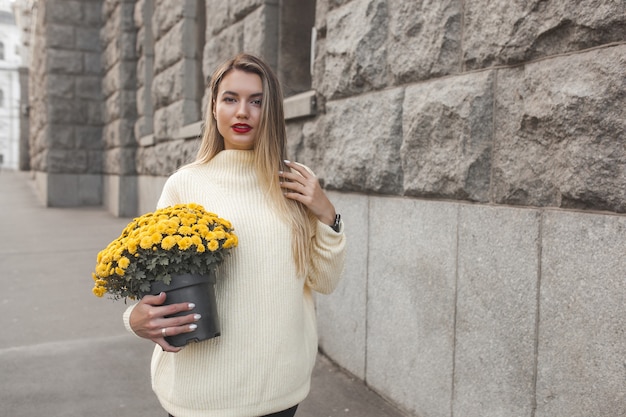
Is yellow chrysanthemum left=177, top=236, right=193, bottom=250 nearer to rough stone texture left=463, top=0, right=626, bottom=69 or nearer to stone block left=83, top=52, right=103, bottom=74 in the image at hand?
rough stone texture left=463, top=0, right=626, bottom=69

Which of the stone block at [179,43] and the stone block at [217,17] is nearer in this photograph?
the stone block at [217,17]

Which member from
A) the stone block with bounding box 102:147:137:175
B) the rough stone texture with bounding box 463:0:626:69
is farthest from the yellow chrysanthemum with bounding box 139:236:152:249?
the stone block with bounding box 102:147:137:175

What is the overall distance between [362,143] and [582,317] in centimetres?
163

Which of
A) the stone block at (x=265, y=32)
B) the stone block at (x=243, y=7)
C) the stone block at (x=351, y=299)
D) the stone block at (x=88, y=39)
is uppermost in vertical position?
the stone block at (x=88, y=39)

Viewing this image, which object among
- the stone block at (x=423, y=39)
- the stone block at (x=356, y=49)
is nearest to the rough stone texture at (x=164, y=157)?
the stone block at (x=356, y=49)

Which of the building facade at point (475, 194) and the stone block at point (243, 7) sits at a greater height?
the stone block at point (243, 7)

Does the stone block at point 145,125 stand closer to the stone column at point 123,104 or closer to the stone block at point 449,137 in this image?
the stone column at point 123,104

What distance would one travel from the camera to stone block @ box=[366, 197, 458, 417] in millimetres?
2625

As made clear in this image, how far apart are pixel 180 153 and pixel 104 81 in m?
6.14

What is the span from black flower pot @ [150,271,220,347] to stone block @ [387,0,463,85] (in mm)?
1628

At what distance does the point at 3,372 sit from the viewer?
11.6 ft

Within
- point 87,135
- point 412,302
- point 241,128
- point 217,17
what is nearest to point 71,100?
point 87,135

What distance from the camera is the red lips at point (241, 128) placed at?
1750 millimetres

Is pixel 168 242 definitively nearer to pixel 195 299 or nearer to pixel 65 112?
pixel 195 299
